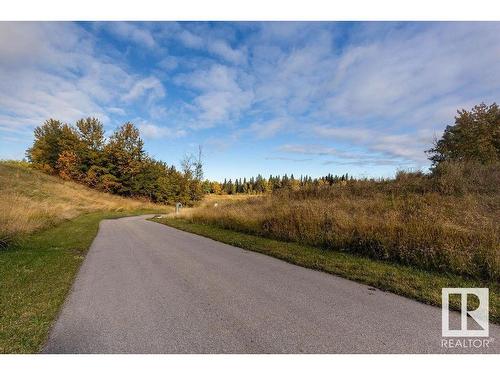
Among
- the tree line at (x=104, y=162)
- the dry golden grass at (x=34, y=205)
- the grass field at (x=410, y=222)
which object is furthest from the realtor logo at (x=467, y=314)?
the tree line at (x=104, y=162)

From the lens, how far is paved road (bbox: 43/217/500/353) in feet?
10.1

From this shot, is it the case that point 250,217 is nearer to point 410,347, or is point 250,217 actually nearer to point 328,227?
point 328,227

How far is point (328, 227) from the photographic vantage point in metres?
9.35

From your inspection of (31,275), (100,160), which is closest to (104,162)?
(100,160)

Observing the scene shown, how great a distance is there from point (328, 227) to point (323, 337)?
644cm

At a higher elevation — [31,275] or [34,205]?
[34,205]

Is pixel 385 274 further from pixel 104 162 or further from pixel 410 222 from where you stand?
pixel 104 162

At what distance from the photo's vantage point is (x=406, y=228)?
7391mm

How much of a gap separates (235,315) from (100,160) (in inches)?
2155

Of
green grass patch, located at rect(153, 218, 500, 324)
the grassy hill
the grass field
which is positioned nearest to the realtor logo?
green grass patch, located at rect(153, 218, 500, 324)

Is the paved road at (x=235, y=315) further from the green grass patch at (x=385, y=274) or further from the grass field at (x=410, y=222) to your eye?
the grass field at (x=410, y=222)

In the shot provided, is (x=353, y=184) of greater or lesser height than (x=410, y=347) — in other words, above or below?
above

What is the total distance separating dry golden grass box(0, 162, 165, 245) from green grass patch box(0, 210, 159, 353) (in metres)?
1.35

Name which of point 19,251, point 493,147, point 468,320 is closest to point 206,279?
point 468,320
